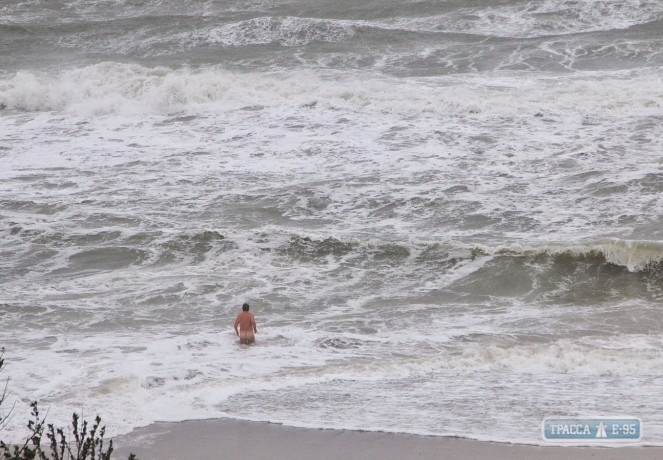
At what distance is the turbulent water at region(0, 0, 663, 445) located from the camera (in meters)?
9.62

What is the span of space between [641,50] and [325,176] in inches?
467

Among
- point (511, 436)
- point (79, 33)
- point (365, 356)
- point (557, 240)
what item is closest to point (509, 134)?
point (557, 240)

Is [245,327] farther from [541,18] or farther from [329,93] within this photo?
[541,18]

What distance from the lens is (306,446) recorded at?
830 cm

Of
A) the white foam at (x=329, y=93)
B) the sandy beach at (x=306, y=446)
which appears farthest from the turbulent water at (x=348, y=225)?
the sandy beach at (x=306, y=446)

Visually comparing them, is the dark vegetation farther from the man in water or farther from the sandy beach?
the man in water

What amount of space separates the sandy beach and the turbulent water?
0.71ft

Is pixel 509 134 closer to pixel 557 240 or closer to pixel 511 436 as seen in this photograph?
pixel 557 240

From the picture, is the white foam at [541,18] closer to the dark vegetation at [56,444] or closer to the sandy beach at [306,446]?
the sandy beach at [306,446]
